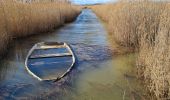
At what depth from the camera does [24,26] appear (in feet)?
35.0

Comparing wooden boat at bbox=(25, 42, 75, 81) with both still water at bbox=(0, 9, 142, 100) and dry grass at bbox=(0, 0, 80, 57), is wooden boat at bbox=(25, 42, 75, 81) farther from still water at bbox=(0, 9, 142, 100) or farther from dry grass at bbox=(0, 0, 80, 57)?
dry grass at bbox=(0, 0, 80, 57)

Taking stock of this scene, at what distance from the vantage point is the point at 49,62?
24.5 ft

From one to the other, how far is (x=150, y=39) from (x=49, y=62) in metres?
2.60

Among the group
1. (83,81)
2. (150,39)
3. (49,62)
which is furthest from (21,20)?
(150,39)

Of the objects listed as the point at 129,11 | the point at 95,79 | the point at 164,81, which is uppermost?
the point at 129,11

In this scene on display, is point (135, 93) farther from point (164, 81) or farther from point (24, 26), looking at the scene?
point (24, 26)

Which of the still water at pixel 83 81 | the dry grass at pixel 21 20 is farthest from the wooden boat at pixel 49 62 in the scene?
the dry grass at pixel 21 20

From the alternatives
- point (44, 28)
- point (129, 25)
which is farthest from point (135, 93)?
point (44, 28)

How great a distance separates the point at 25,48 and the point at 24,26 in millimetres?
1651

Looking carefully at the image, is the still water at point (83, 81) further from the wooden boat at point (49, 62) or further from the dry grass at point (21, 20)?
the dry grass at point (21, 20)

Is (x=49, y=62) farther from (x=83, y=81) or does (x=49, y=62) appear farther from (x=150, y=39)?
(x=150, y=39)

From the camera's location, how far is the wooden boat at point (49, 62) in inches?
249

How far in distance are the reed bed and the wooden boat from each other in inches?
65.0

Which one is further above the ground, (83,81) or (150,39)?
(150,39)
